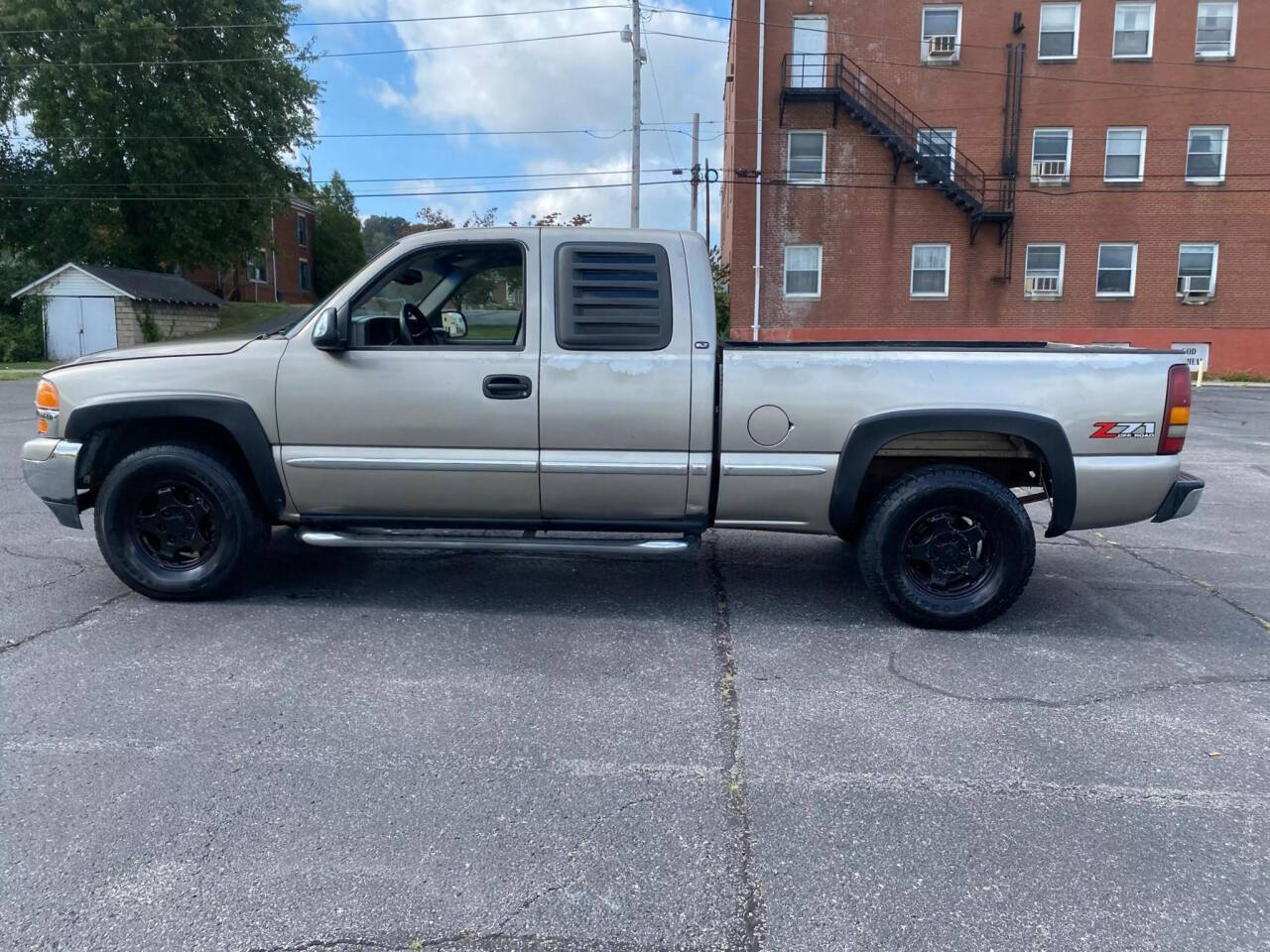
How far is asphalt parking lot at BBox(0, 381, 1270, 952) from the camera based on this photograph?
8.59 feet

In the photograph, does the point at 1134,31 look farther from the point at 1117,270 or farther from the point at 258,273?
the point at 258,273

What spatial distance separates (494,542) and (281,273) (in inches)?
2202

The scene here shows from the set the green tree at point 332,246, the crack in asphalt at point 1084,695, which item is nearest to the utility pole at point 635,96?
the crack in asphalt at point 1084,695

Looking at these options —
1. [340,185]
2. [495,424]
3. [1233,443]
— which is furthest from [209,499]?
[340,185]

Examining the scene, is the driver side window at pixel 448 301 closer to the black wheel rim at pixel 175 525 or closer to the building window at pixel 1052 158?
the black wheel rim at pixel 175 525

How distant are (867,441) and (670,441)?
3.26 feet

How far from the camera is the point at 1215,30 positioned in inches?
1061

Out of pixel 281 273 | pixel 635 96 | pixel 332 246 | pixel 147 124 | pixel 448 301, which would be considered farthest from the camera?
pixel 332 246

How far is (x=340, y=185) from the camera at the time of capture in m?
71.0

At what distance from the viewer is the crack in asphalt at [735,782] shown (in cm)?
255

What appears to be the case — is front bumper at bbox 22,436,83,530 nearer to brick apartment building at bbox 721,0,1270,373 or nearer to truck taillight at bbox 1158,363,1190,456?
truck taillight at bbox 1158,363,1190,456

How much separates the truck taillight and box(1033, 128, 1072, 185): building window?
1011 inches

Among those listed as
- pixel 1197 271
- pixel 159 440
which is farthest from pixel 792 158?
pixel 159 440

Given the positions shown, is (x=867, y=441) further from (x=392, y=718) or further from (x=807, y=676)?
(x=392, y=718)
